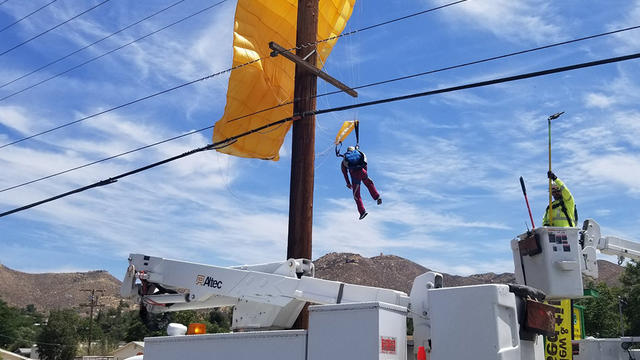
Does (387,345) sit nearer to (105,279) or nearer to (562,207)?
(562,207)

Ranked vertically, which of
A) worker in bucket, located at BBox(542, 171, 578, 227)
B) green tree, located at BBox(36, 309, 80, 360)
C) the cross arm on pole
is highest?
the cross arm on pole

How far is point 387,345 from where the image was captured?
225 inches

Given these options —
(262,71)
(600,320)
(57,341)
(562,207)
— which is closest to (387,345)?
(562,207)

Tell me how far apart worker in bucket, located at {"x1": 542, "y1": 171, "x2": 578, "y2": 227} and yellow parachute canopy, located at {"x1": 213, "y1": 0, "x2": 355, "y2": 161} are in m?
4.95

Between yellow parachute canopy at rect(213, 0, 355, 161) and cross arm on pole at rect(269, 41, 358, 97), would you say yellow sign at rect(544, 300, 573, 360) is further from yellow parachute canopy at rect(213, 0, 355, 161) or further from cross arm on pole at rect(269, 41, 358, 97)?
yellow parachute canopy at rect(213, 0, 355, 161)

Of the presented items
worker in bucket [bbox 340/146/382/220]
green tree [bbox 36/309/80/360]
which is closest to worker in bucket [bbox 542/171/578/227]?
worker in bucket [bbox 340/146/382/220]

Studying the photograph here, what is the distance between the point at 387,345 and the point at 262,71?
705 cm

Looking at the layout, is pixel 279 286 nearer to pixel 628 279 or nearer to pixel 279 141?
pixel 279 141

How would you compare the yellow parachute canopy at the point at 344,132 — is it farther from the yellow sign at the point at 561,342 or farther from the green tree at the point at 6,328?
the green tree at the point at 6,328

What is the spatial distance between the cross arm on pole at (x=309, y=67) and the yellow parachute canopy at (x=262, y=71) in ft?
2.48

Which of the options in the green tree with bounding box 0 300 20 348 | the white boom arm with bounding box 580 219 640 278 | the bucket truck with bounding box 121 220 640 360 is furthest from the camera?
the green tree with bounding box 0 300 20 348

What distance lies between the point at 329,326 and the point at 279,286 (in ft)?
Result: 6.15

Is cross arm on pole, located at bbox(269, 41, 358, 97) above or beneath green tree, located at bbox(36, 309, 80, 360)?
above

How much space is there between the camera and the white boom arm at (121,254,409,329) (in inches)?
298
